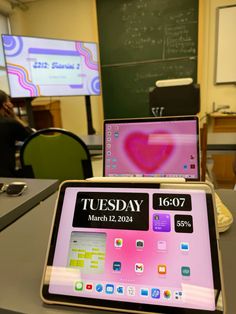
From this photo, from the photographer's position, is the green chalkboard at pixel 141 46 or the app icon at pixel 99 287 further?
the green chalkboard at pixel 141 46

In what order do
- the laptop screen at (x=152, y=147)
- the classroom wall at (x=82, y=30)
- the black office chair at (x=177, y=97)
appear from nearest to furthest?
the laptop screen at (x=152, y=147)
the black office chair at (x=177, y=97)
the classroom wall at (x=82, y=30)

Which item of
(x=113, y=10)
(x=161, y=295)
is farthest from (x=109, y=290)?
(x=113, y=10)

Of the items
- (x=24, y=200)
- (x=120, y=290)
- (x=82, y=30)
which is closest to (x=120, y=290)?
(x=120, y=290)

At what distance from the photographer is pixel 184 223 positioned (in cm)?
49

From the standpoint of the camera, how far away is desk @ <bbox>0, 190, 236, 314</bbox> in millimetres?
477

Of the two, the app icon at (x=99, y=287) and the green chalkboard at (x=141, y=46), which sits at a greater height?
the green chalkboard at (x=141, y=46)

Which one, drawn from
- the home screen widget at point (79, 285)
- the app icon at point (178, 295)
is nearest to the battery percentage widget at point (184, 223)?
the app icon at point (178, 295)

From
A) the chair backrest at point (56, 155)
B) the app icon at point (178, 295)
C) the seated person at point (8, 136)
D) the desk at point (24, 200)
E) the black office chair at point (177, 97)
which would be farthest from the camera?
the black office chair at point (177, 97)

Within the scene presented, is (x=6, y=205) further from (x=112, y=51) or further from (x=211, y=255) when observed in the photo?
(x=112, y=51)

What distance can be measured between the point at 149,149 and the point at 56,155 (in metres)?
0.78

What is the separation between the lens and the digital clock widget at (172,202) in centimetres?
50

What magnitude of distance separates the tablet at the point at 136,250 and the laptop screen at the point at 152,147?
458 millimetres

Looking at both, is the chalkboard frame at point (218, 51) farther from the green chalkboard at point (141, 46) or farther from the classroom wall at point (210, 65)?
the green chalkboard at point (141, 46)

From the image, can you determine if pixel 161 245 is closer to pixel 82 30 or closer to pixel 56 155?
pixel 56 155
